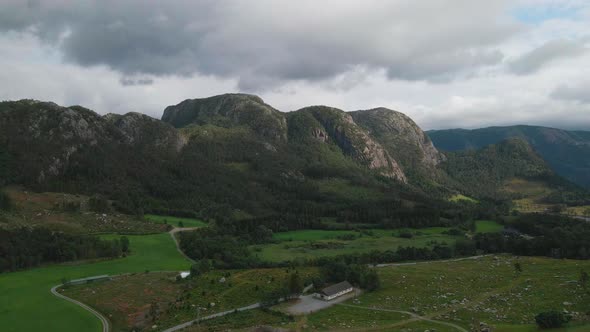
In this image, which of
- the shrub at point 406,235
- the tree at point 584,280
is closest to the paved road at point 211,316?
the tree at point 584,280

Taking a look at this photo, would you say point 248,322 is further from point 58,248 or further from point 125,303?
point 58,248

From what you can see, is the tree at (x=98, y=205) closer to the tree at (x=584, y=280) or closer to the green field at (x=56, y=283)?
the green field at (x=56, y=283)

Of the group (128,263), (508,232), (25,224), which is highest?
(25,224)

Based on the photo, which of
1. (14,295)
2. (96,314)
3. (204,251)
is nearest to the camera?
(96,314)

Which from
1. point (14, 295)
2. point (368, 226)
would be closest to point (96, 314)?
point (14, 295)

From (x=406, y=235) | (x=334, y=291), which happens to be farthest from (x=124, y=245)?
(x=406, y=235)

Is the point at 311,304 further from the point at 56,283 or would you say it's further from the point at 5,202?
the point at 5,202

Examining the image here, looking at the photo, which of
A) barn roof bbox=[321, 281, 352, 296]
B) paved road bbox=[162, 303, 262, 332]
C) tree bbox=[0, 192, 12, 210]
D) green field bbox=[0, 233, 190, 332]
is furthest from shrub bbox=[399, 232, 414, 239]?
tree bbox=[0, 192, 12, 210]
